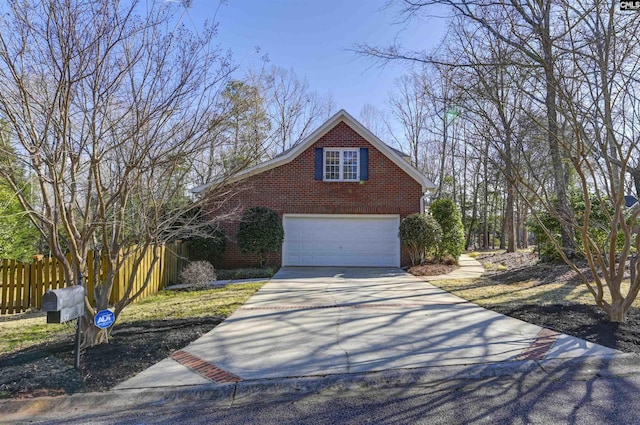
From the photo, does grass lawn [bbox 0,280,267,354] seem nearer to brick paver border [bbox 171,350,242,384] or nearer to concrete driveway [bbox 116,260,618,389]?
concrete driveway [bbox 116,260,618,389]

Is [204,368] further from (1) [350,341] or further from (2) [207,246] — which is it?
(2) [207,246]

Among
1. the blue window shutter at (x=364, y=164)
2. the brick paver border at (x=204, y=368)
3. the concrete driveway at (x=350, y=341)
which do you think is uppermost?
the blue window shutter at (x=364, y=164)

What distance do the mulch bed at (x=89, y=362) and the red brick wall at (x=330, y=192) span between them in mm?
8623

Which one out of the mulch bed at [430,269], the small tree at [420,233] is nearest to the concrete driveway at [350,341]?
the mulch bed at [430,269]

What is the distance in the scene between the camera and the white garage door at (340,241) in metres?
14.1

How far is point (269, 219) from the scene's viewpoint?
513 inches

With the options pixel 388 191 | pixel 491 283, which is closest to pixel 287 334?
pixel 491 283

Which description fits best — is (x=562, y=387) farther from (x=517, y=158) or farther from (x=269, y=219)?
(x=269, y=219)

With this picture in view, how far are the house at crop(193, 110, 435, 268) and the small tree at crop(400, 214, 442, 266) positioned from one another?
2.42 ft

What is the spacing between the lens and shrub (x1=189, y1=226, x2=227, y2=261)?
12758mm

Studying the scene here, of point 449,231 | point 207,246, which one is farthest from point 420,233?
point 207,246

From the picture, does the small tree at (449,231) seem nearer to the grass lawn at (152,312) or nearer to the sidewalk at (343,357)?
the sidewalk at (343,357)

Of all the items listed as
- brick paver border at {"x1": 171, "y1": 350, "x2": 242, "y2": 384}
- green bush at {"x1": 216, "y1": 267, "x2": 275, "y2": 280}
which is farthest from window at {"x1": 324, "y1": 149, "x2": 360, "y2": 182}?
brick paver border at {"x1": 171, "y1": 350, "x2": 242, "y2": 384}

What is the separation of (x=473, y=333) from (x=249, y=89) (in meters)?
4.78
